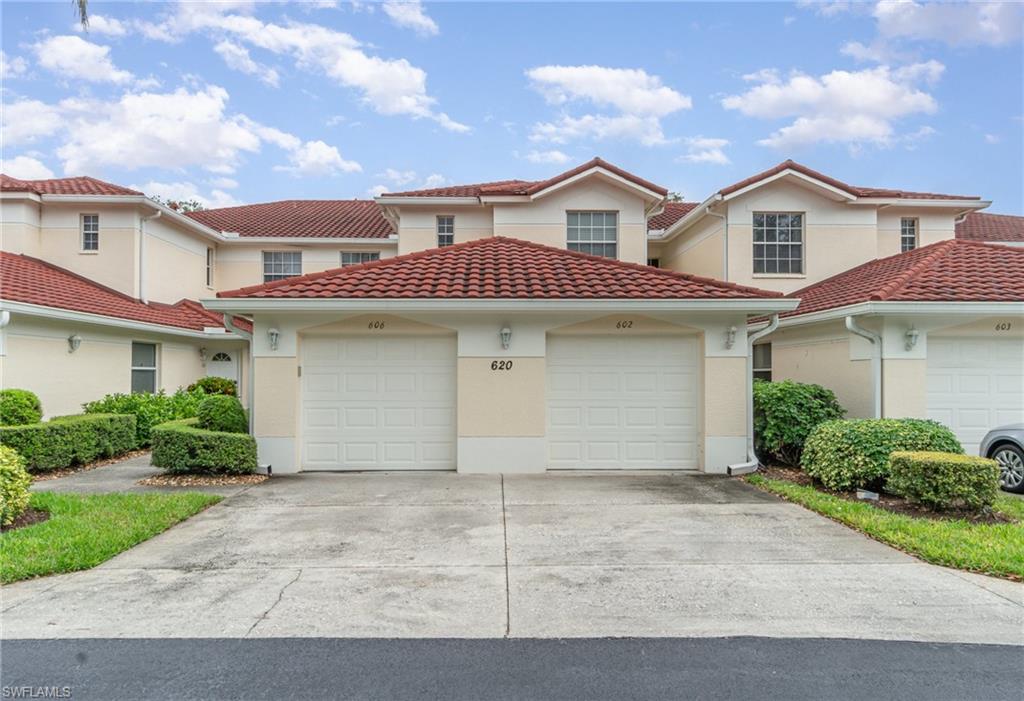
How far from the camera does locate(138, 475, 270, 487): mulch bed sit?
9203 millimetres

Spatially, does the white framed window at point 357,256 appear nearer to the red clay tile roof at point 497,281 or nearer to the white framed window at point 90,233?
the white framed window at point 90,233

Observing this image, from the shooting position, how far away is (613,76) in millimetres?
18781

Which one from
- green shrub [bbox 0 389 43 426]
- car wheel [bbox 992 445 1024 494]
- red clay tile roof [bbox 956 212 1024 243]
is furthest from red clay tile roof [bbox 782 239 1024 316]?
green shrub [bbox 0 389 43 426]

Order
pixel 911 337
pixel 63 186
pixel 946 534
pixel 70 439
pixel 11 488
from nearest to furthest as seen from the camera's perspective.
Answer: pixel 946 534
pixel 11 488
pixel 911 337
pixel 70 439
pixel 63 186

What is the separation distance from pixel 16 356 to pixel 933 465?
15981 millimetres

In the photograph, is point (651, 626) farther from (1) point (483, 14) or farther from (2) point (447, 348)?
(1) point (483, 14)

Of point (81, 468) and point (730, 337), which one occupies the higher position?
point (730, 337)

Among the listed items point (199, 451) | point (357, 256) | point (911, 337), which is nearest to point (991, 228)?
point (911, 337)

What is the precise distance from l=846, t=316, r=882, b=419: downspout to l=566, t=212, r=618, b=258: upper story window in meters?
6.88

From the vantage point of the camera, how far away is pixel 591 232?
16.2 meters

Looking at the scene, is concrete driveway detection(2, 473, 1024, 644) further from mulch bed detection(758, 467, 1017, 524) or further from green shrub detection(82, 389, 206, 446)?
green shrub detection(82, 389, 206, 446)

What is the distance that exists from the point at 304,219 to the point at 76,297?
9.20 meters

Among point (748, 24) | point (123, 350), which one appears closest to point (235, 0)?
point (123, 350)

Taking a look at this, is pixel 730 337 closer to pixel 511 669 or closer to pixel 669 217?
pixel 511 669
